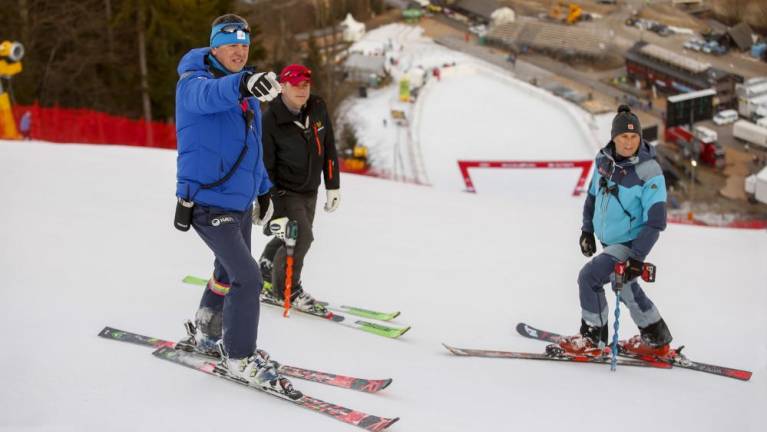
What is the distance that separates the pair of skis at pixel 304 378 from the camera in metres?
3.96

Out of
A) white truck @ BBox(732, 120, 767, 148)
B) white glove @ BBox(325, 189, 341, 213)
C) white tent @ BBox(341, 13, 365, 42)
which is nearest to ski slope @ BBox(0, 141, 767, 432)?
white glove @ BBox(325, 189, 341, 213)

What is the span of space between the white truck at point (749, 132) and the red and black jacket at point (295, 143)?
46086mm

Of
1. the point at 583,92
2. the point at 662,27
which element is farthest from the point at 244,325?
the point at 662,27

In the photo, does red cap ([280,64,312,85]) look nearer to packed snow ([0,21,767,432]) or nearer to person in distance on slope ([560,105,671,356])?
packed snow ([0,21,767,432])

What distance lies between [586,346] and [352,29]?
200 feet

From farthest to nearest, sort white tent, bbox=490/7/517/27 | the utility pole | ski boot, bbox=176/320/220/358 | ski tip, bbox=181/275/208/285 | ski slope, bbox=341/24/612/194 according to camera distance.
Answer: white tent, bbox=490/7/517/27, ski slope, bbox=341/24/612/194, the utility pole, ski tip, bbox=181/275/208/285, ski boot, bbox=176/320/220/358

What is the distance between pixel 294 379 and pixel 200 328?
1.93 ft

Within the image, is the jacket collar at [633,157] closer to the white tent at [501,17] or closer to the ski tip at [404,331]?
the ski tip at [404,331]

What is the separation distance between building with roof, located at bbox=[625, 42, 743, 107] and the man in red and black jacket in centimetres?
5281

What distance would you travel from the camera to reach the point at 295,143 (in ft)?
18.4

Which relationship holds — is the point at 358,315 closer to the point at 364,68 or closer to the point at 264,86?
the point at 264,86

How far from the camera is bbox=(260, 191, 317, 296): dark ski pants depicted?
18.6 ft

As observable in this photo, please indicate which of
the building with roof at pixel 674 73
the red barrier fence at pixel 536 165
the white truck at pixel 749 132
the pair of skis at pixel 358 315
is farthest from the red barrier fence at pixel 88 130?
the building with roof at pixel 674 73

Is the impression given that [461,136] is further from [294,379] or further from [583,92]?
[294,379]
